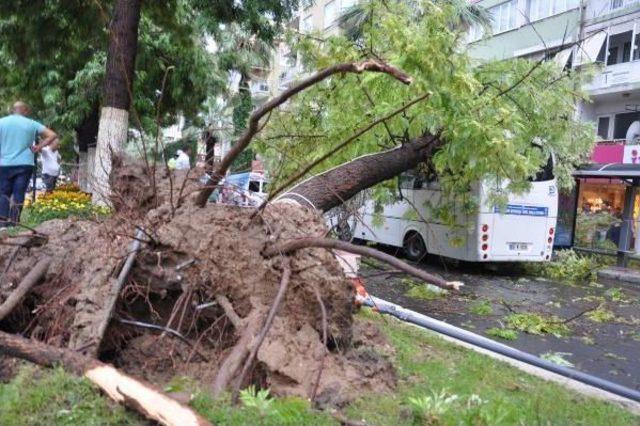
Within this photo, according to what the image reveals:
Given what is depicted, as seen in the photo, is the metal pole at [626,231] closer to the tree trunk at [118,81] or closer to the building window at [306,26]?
the building window at [306,26]

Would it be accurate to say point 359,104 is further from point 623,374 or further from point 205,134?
point 623,374

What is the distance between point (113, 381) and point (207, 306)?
0.98 metres

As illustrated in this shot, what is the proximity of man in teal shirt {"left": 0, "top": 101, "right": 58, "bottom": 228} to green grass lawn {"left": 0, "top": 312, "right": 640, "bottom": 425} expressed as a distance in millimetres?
5661

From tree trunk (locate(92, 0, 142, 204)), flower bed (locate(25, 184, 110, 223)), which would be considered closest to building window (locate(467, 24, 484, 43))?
tree trunk (locate(92, 0, 142, 204))

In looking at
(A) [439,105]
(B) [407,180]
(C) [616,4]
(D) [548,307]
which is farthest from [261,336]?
(C) [616,4]

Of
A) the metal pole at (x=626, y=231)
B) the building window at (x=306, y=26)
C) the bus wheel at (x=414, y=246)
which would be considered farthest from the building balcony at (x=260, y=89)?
the metal pole at (x=626, y=231)

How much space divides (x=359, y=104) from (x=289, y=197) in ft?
9.66

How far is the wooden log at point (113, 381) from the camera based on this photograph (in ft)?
9.48

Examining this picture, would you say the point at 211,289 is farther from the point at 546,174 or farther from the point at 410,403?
the point at 546,174

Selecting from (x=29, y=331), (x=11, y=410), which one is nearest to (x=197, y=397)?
(x=11, y=410)

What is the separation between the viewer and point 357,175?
7.59 meters

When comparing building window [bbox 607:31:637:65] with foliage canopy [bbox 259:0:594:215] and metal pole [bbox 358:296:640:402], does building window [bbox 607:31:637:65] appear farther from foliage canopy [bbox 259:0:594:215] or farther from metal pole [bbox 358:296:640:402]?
metal pole [bbox 358:296:640:402]

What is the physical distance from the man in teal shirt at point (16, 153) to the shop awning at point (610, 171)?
11.4 meters

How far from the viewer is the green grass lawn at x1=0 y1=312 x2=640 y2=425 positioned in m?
3.04
